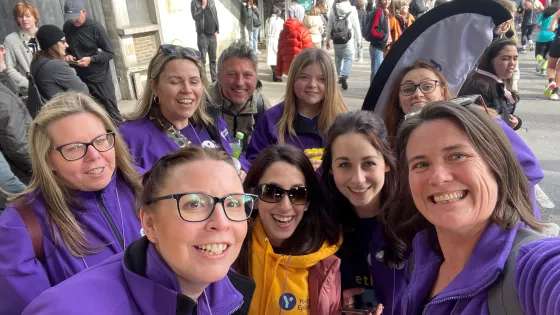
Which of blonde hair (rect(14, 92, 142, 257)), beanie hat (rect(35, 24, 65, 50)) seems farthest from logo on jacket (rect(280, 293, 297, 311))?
beanie hat (rect(35, 24, 65, 50))

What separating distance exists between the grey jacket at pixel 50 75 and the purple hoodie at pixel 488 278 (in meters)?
4.04

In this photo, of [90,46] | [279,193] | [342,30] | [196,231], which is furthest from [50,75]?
[342,30]

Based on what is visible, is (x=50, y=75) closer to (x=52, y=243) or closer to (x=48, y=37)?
(x=48, y=37)

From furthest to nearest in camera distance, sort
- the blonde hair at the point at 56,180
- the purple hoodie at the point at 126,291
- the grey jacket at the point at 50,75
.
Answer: the grey jacket at the point at 50,75 → the blonde hair at the point at 56,180 → the purple hoodie at the point at 126,291

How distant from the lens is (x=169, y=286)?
1.33 metres

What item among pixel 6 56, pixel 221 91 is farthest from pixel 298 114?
pixel 6 56

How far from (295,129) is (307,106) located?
219 millimetres

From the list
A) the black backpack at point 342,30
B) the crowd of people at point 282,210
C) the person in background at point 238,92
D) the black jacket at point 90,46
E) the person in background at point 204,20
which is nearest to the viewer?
the crowd of people at point 282,210

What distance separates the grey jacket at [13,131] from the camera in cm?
328

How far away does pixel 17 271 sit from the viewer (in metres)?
1.65

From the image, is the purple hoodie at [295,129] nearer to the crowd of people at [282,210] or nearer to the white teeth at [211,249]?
the crowd of people at [282,210]

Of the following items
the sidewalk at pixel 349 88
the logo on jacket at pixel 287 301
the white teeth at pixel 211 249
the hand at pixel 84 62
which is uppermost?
the white teeth at pixel 211 249

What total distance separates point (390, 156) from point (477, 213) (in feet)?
2.88

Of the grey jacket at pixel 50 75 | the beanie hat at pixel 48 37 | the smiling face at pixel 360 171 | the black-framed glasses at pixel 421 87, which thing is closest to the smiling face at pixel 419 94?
the black-framed glasses at pixel 421 87
